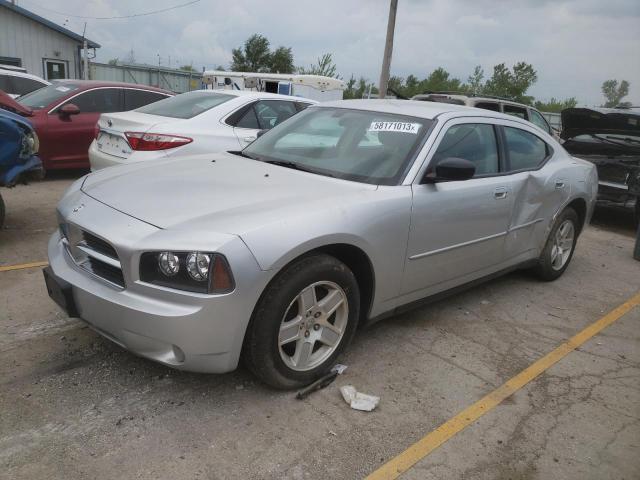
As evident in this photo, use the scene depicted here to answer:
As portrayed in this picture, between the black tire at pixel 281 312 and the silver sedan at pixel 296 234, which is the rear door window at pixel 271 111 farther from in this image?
the black tire at pixel 281 312

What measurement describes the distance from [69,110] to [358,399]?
6410mm

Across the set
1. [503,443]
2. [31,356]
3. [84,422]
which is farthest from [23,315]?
[503,443]

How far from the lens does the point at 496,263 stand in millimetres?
4156

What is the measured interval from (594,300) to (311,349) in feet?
10.5

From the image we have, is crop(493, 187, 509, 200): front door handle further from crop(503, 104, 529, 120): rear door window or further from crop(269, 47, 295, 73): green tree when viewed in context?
crop(269, 47, 295, 73): green tree

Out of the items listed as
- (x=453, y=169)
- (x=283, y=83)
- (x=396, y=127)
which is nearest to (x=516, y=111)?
(x=283, y=83)

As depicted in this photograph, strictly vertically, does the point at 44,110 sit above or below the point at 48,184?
above

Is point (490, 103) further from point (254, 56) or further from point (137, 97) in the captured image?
point (254, 56)

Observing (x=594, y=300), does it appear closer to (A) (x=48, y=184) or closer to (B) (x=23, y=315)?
(B) (x=23, y=315)

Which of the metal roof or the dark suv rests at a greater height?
the metal roof

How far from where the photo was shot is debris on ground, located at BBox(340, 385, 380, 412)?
281 cm

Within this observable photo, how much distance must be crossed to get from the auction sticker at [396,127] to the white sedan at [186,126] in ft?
8.83

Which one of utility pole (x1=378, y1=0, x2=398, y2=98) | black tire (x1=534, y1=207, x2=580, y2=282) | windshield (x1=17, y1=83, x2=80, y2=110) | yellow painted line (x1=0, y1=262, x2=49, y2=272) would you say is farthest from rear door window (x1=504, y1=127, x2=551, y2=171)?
utility pole (x1=378, y1=0, x2=398, y2=98)

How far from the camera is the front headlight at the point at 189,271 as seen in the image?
7.78 ft
